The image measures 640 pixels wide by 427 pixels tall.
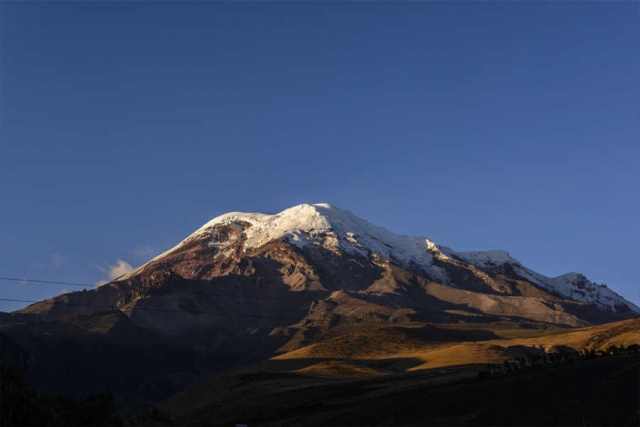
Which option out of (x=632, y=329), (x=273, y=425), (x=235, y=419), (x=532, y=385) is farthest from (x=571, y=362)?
(x=632, y=329)

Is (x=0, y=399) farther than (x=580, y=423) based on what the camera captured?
Yes

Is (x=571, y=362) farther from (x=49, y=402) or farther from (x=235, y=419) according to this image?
(x=49, y=402)

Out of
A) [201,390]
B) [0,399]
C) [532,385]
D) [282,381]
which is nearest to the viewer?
[0,399]

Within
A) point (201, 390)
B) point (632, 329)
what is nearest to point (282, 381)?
point (201, 390)

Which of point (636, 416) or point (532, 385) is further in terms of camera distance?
point (532, 385)

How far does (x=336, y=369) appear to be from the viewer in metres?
179

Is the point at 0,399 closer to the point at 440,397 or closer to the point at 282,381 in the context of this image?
the point at 440,397

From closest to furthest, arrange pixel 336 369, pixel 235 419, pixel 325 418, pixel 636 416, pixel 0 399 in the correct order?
1. pixel 636 416
2. pixel 0 399
3. pixel 325 418
4. pixel 235 419
5. pixel 336 369

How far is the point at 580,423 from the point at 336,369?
122m

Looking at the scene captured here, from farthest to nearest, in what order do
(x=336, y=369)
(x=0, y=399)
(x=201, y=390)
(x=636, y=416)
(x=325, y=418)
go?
(x=336, y=369) < (x=201, y=390) < (x=325, y=418) < (x=0, y=399) < (x=636, y=416)

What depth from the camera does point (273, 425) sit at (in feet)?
277

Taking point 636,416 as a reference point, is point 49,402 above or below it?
above

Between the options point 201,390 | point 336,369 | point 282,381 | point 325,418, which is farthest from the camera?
point 336,369

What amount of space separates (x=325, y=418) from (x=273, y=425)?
6.35m
